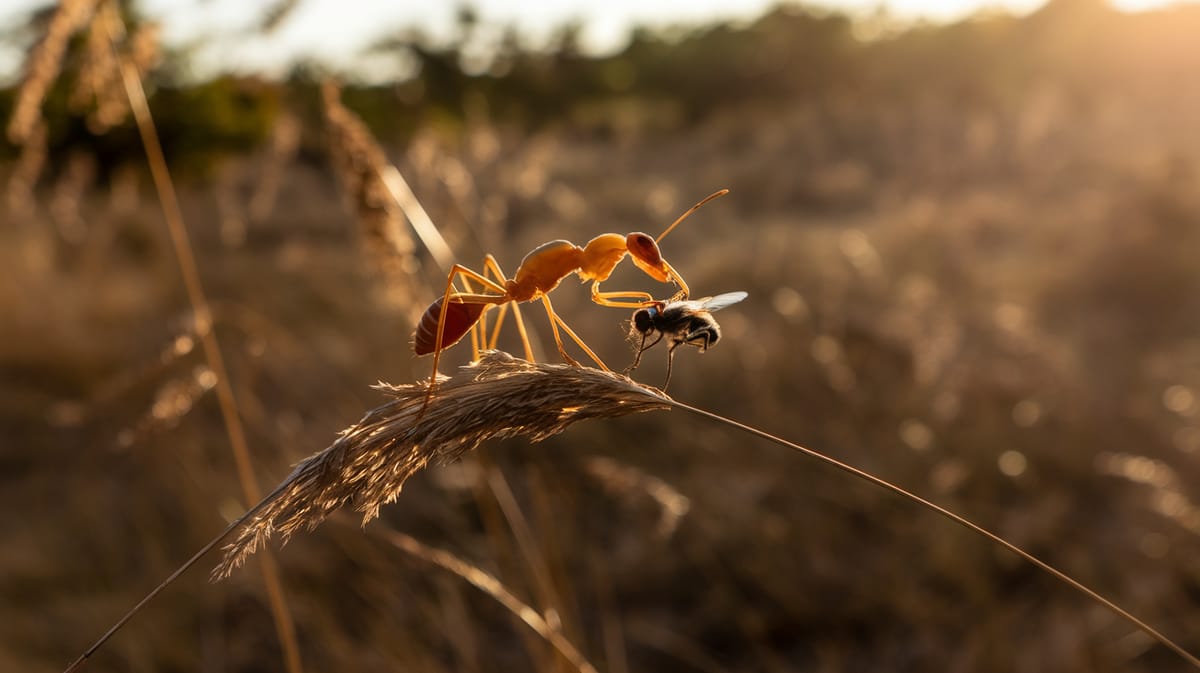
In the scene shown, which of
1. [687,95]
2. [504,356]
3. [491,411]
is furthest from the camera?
[687,95]

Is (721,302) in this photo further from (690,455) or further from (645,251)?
(690,455)

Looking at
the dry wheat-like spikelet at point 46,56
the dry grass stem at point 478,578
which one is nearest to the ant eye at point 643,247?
the dry grass stem at point 478,578

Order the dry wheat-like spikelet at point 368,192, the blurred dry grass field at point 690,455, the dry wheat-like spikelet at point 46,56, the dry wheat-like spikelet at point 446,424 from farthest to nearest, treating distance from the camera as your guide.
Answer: the blurred dry grass field at point 690,455, the dry wheat-like spikelet at point 368,192, the dry wheat-like spikelet at point 46,56, the dry wheat-like spikelet at point 446,424

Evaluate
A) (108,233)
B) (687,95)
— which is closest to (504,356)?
(108,233)

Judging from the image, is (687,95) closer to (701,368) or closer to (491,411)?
(701,368)

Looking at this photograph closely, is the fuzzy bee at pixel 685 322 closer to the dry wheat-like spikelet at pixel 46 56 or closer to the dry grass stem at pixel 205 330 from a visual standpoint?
the dry grass stem at pixel 205 330

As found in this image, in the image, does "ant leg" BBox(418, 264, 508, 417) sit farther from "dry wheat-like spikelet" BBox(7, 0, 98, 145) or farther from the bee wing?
"dry wheat-like spikelet" BBox(7, 0, 98, 145)

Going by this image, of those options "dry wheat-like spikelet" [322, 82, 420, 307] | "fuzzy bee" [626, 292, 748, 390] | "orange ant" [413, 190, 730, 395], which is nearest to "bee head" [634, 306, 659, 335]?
"fuzzy bee" [626, 292, 748, 390]
